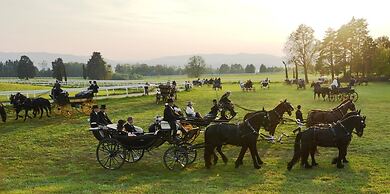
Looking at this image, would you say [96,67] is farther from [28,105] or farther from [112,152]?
[112,152]

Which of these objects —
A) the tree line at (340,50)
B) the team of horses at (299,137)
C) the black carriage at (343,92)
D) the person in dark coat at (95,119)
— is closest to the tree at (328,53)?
the tree line at (340,50)

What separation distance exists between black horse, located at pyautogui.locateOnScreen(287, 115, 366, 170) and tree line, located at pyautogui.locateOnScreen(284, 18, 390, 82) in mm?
54955

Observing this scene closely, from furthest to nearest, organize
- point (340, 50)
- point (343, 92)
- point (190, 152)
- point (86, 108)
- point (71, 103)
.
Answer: point (340, 50) < point (343, 92) < point (86, 108) < point (71, 103) < point (190, 152)

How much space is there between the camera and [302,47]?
6594 cm

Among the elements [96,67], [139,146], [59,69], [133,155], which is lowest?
[133,155]

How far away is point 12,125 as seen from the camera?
66.1 ft

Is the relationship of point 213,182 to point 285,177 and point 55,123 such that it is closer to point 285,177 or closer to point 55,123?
point 285,177

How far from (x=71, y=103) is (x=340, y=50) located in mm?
52719

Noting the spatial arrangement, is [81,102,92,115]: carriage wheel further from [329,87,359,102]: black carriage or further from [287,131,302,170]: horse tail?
[329,87,359,102]: black carriage

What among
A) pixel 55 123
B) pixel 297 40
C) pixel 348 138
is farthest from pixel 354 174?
pixel 297 40

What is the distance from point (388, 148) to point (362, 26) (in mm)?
56562

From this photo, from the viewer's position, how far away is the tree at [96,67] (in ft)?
228

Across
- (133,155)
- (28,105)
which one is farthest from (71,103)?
(133,155)

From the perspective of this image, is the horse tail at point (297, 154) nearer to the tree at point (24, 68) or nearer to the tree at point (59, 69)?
the tree at point (59, 69)
